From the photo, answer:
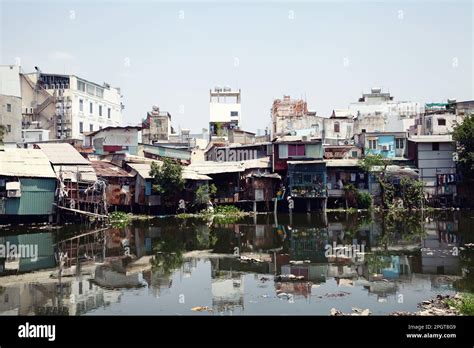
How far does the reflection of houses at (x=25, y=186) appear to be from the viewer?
27.5 metres

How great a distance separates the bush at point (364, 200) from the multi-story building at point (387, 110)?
1075 cm

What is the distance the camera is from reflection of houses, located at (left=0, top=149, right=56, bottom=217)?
2755 cm

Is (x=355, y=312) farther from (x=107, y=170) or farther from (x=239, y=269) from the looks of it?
(x=107, y=170)

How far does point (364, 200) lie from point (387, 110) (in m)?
16.0

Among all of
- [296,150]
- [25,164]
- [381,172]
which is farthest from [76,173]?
[381,172]

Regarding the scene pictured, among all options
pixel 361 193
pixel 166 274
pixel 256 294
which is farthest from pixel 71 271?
pixel 361 193

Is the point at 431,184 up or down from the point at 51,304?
up

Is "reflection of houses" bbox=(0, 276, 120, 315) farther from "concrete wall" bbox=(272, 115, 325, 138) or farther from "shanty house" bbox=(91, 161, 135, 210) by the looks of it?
"concrete wall" bbox=(272, 115, 325, 138)

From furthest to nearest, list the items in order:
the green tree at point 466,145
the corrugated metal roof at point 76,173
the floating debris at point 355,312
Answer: the green tree at point 466,145, the corrugated metal roof at point 76,173, the floating debris at point 355,312

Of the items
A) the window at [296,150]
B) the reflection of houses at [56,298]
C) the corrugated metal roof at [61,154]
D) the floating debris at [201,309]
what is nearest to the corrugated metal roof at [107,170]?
the corrugated metal roof at [61,154]

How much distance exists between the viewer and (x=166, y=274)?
672 inches

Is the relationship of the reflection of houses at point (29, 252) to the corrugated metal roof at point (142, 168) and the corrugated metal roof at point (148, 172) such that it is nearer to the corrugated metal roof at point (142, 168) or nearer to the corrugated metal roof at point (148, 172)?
the corrugated metal roof at point (142, 168)
